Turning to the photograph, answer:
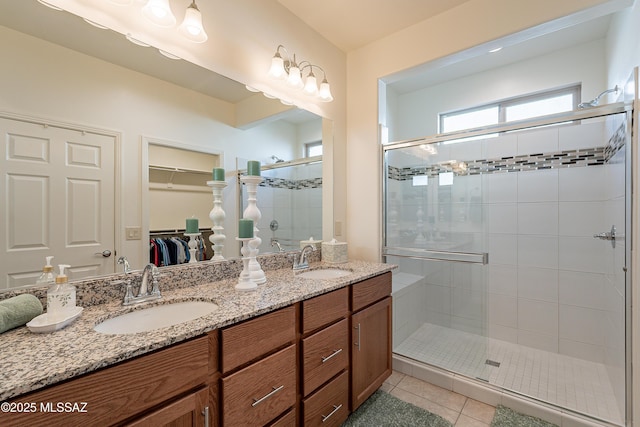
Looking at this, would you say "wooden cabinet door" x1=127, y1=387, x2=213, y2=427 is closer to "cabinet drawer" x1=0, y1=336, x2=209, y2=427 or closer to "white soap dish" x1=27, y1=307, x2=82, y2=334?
"cabinet drawer" x1=0, y1=336, x2=209, y2=427

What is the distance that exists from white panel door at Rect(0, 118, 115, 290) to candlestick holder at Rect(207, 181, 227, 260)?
17.7 inches

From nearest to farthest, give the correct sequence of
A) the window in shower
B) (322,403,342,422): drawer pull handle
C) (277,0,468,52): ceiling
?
1. (322,403,342,422): drawer pull handle
2. (277,0,468,52): ceiling
3. the window in shower

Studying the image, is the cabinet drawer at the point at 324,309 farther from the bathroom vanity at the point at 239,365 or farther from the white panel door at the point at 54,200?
the white panel door at the point at 54,200

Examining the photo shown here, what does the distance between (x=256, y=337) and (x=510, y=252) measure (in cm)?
250

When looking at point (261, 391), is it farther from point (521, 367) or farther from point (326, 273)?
point (521, 367)

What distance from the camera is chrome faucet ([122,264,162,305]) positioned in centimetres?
114

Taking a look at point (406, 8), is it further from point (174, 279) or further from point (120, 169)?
point (174, 279)

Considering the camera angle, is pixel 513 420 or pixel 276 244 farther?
pixel 276 244

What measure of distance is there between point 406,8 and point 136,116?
1857 millimetres

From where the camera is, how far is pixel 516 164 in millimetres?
2539

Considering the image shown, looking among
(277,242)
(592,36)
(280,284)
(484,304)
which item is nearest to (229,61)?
(277,242)

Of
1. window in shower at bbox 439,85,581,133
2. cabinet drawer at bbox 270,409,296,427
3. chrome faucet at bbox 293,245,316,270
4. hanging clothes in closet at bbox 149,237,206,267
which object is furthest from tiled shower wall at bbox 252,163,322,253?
window in shower at bbox 439,85,581,133

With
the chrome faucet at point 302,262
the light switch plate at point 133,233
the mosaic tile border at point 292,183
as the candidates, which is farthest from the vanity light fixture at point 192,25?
the chrome faucet at point 302,262

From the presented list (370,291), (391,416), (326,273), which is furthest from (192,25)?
(391,416)
